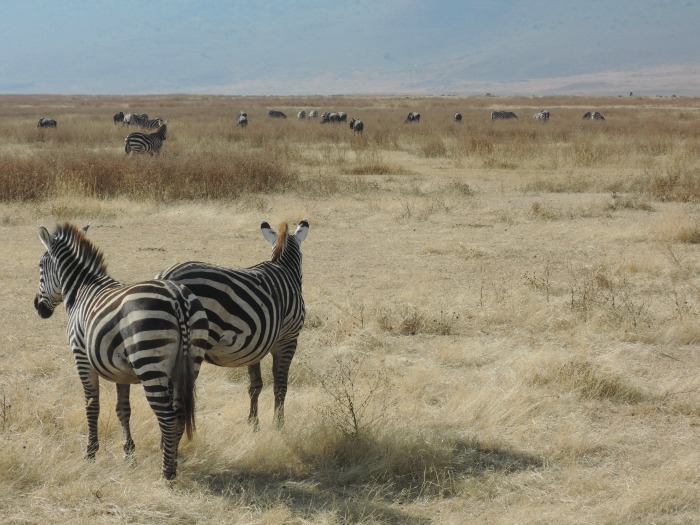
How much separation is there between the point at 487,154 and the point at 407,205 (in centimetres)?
853

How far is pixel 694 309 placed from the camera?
8.11m

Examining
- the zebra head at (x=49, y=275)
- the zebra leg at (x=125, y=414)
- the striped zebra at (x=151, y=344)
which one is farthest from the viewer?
the zebra head at (x=49, y=275)

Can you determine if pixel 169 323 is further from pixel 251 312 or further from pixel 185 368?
pixel 251 312

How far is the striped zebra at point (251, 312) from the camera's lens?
4.50 m

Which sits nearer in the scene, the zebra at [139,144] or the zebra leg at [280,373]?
the zebra leg at [280,373]

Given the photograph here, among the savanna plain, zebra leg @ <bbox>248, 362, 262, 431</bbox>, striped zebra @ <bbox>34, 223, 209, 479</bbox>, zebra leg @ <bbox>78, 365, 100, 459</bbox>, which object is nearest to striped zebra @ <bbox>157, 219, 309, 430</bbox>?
zebra leg @ <bbox>248, 362, 262, 431</bbox>

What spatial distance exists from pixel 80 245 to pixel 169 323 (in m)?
1.12

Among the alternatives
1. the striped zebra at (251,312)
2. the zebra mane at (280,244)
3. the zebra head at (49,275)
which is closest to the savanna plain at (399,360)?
the striped zebra at (251,312)

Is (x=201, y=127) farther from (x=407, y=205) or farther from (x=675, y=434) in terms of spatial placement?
(x=675, y=434)

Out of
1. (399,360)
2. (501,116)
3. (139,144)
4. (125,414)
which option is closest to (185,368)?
(125,414)

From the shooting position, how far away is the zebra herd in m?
4.01

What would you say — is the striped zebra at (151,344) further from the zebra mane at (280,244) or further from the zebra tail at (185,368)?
the zebra mane at (280,244)

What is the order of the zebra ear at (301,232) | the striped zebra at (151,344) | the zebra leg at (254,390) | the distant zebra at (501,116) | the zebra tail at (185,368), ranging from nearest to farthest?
the striped zebra at (151,344), the zebra tail at (185,368), the zebra leg at (254,390), the zebra ear at (301,232), the distant zebra at (501,116)

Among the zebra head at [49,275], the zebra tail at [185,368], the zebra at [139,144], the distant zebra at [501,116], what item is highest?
the distant zebra at [501,116]
